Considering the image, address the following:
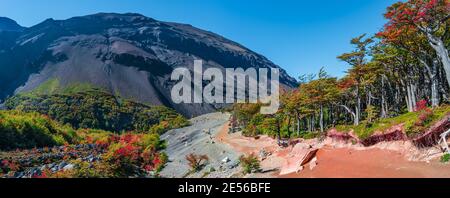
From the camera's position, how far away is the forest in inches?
748

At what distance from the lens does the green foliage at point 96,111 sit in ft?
348

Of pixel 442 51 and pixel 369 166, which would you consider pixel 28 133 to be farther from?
pixel 442 51

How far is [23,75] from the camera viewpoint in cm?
18050

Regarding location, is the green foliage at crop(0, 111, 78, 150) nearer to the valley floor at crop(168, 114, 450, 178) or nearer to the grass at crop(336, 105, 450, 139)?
the valley floor at crop(168, 114, 450, 178)

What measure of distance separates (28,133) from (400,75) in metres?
58.5

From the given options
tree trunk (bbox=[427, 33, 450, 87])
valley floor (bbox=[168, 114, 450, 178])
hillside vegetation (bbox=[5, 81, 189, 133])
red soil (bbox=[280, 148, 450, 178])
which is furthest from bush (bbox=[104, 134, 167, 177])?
hillside vegetation (bbox=[5, 81, 189, 133])

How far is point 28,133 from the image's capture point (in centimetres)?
5769

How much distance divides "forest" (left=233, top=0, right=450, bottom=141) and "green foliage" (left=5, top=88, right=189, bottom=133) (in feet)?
243

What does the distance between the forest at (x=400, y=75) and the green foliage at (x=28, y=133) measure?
38591 millimetres

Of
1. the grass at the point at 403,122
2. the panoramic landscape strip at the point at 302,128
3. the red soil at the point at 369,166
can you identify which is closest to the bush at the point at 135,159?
the panoramic landscape strip at the point at 302,128

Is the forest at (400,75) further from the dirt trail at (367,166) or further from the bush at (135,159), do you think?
the bush at (135,159)

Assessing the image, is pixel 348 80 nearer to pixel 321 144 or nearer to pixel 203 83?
pixel 321 144
